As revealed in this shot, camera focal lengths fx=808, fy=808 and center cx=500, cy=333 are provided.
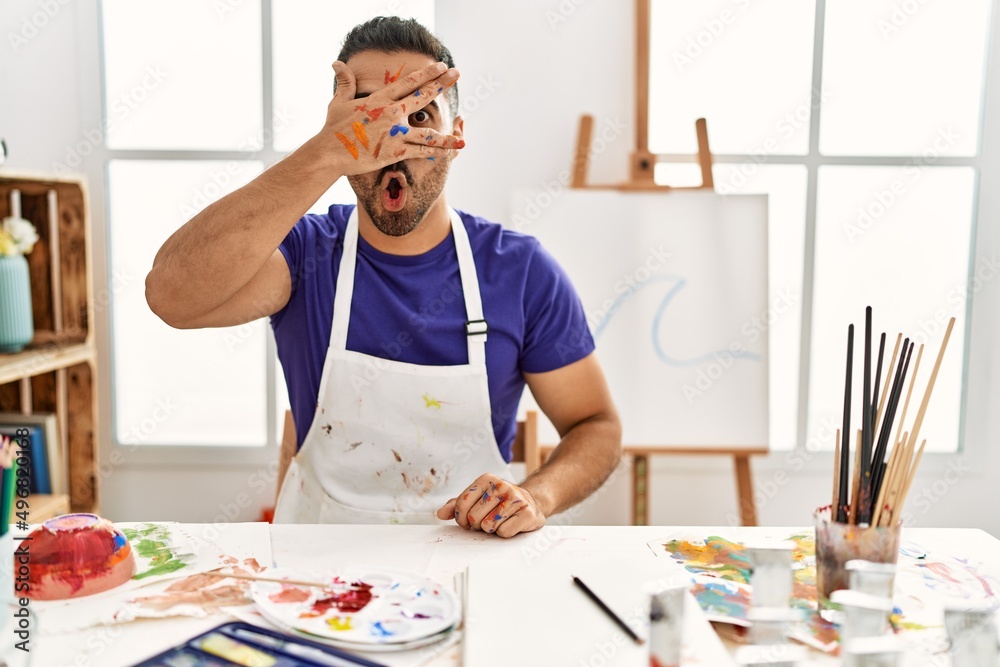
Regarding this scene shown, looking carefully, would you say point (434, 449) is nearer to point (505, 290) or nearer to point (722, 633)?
point (505, 290)

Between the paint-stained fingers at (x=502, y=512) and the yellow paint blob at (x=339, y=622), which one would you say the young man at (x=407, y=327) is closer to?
the paint-stained fingers at (x=502, y=512)

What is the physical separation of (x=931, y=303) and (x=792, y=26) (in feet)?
2.89

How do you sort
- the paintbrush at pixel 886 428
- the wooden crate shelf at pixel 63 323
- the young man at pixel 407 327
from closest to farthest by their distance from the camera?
the paintbrush at pixel 886 428
the young man at pixel 407 327
the wooden crate shelf at pixel 63 323

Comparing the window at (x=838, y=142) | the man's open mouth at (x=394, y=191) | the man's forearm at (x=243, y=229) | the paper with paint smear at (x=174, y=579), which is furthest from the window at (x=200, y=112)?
the paper with paint smear at (x=174, y=579)

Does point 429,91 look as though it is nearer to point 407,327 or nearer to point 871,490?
point 407,327

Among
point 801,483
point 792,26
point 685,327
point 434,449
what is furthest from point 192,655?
point 792,26

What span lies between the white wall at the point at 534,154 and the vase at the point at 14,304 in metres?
0.37

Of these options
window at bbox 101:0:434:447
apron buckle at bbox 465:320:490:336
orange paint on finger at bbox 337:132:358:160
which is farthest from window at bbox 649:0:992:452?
orange paint on finger at bbox 337:132:358:160

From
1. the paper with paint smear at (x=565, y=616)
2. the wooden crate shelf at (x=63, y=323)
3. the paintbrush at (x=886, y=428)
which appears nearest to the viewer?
the paper with paint smear at (x=565, y=616)

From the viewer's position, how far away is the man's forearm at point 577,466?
4.11 ft

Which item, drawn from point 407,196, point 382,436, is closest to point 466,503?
point 382,436

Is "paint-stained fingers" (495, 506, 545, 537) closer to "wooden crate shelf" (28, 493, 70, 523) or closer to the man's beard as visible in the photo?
the man's beard

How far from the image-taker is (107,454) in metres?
2.34

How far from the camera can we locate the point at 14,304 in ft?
6.20
